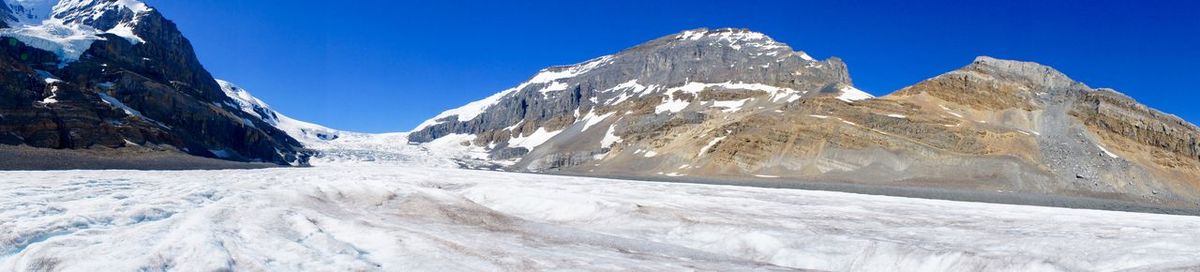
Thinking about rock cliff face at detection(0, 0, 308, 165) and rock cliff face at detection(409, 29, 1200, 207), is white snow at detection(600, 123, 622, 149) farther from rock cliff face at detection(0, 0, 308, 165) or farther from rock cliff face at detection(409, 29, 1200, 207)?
rock cliff face at detection(0, 0, 308, 165)

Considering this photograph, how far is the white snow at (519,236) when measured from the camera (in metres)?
12.4

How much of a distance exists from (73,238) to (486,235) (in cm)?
894

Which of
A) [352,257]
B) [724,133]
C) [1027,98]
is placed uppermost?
[1027,98]

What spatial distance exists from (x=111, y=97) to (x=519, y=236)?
391ft

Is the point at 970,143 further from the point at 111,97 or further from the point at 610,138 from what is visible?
the point at 111,97

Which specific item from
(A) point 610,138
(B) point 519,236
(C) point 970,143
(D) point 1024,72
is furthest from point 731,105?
(B) point 519,236

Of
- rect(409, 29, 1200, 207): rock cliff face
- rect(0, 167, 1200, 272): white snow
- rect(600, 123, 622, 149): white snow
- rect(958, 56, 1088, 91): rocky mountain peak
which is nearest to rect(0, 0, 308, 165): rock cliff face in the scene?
rect(0, 167, 1200, 272): white snow

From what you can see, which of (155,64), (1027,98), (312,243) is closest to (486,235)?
(312,243)

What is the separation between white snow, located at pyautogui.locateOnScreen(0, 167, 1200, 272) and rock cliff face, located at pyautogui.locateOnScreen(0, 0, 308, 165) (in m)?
75.2

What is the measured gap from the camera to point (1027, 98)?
395 feet

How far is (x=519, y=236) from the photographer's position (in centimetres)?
1844

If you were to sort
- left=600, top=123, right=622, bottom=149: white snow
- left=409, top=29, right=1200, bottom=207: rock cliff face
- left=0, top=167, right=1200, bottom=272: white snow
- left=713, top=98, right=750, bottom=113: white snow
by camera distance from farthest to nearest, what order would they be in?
1. left=713, top=98, right=750, bottom=113: white snow
2. left=600, top=123, right=622, bottom=149: white snow
3. left=409, top=29, right=1200, bottom=207: rock cliff face
4. left=0, top=167, right=1200, bottom=272: white snow

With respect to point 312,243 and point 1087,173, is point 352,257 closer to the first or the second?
point 312,243

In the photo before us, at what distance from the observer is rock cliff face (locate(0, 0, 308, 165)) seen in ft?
276
